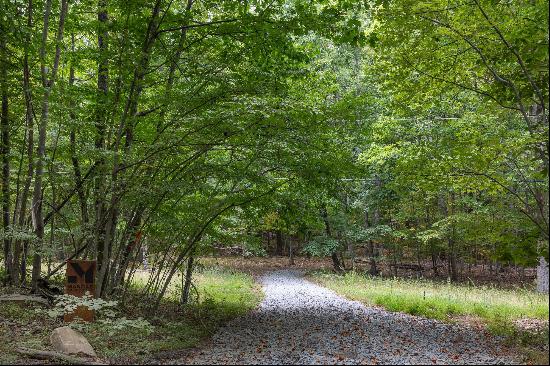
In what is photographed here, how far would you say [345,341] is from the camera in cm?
712

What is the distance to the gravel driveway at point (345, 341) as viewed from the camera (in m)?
5.79

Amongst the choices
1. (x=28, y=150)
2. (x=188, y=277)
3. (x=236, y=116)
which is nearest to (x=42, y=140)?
(x=28, y=150)

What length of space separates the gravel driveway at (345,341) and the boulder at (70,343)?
139 cm

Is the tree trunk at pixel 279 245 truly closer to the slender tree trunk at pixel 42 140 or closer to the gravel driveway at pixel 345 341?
the gravel driveway at pixel 345 341

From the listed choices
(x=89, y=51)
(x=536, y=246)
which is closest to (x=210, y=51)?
(x=89, y=51)

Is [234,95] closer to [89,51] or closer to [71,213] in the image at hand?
[89,51]

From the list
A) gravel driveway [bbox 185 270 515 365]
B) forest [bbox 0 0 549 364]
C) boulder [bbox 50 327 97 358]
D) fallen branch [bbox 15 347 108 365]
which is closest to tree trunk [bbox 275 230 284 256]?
gravel driveway [bbox 185 270 515 365]

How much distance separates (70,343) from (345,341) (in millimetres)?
4271

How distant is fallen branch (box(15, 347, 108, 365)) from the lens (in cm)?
517

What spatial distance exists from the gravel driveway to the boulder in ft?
4.54

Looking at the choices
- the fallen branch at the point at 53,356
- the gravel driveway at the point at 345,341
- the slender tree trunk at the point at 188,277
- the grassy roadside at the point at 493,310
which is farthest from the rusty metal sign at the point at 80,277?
the grassy roadside at the point at 493,310

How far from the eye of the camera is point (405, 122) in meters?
19.1

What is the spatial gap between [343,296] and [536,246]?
28.7 ft

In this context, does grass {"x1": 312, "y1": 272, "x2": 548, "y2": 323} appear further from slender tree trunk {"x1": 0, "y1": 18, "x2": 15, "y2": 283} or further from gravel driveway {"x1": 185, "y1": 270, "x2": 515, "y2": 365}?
slender tree trunk {"x1": 0, "y1": 18, "x2": 15, "y2": 283}
